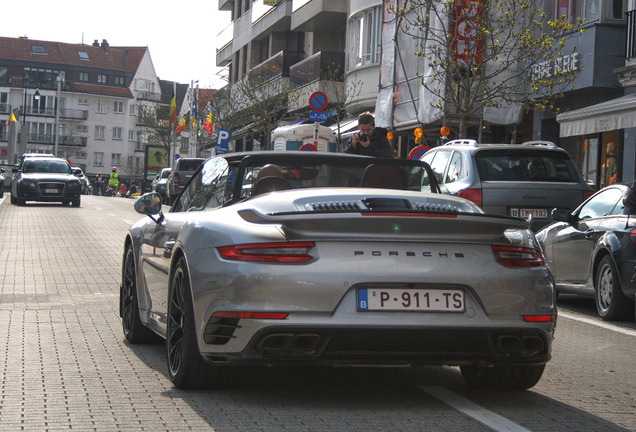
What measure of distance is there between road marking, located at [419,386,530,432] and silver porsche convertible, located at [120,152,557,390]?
0.88 feet

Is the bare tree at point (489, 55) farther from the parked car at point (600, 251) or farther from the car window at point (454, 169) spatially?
the parked car at point (600, 251)

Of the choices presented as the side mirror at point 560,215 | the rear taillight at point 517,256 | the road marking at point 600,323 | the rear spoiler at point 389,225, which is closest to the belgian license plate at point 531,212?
the side mirror at point 560,215

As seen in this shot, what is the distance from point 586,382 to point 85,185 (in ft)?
225

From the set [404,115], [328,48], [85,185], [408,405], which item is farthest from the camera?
[85,185]

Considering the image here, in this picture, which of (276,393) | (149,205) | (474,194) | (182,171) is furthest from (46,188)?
(276,393)

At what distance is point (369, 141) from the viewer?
37.3ft

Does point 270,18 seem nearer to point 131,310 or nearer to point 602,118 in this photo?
point 602,118

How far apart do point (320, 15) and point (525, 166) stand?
30.4 m

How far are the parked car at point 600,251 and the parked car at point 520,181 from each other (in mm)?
860

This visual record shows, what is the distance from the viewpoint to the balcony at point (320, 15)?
42.6m

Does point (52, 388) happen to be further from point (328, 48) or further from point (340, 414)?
point (328, 48)

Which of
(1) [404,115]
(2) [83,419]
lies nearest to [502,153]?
(2) [83,419]

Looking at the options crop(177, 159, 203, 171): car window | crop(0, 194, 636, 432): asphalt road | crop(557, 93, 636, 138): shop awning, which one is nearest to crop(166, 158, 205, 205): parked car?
crop(177, 159, 203, 171): car window

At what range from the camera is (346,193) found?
18.9ft
